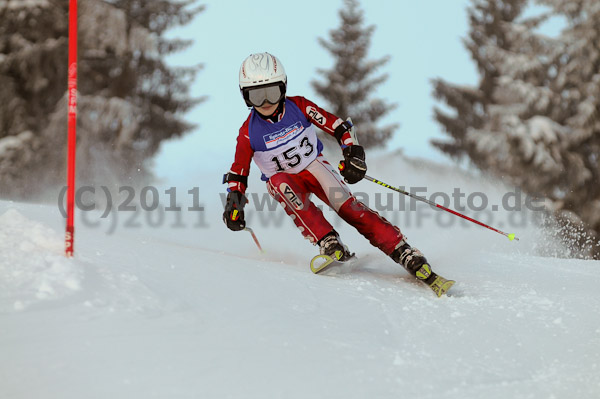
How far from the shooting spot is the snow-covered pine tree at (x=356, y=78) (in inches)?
782

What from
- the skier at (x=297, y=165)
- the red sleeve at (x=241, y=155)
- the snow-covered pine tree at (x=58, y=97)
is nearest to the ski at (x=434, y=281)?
the skier at (x=297, y=165)

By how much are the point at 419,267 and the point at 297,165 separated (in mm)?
1249

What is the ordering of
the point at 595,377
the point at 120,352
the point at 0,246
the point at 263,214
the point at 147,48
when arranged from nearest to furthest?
the point at 120,352 → the point at 595,377 → the point at 0,246 → the point at 263,214 → the point at 147,48

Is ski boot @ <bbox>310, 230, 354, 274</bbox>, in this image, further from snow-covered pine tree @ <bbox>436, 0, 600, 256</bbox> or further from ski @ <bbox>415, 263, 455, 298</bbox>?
snow-covered pine tree @ <bbox>436, 0, 600, 256</bbox>

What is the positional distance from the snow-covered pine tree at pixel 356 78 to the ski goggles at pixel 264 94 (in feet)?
51.8

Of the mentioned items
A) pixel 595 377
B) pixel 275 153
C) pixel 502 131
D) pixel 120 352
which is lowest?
pixel 595 377

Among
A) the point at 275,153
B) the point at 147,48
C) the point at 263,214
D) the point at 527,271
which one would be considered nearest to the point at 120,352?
the point at 275,153

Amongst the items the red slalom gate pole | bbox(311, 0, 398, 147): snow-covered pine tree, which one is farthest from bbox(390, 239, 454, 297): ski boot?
bbox(311, 0, 398, 147): snow-covered pine tree

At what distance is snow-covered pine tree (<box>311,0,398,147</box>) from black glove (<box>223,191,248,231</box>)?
51.9 feet

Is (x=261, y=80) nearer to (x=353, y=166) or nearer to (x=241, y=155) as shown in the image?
(x=241, y=155)

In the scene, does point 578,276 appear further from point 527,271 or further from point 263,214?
point 263,214

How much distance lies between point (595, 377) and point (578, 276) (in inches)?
87.1

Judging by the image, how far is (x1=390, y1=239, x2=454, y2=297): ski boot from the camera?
12.4 feet

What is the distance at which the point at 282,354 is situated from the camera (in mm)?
2445
